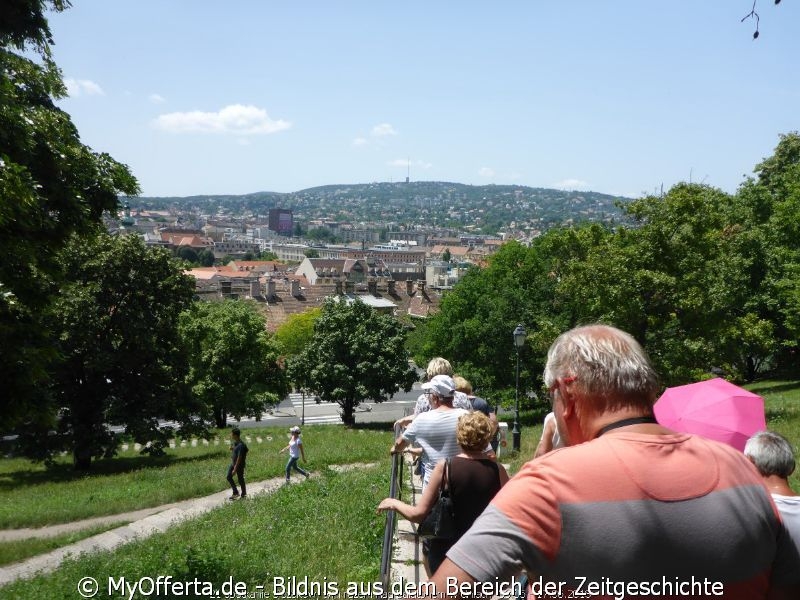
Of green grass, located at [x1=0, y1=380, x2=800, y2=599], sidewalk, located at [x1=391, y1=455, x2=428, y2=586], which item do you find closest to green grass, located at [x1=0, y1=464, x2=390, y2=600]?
green grass, located at [x1=0, y1=380, x2=800, y2=599]

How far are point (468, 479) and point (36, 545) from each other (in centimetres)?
1142

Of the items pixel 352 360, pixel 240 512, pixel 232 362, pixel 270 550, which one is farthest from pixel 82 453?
pixel 270 550

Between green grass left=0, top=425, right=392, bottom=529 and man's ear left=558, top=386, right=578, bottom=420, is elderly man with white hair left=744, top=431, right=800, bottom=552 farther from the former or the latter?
green grass left=0, top=425, right=392, bottom=529

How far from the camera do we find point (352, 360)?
38.6 m

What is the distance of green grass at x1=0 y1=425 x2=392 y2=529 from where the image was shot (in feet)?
53.1

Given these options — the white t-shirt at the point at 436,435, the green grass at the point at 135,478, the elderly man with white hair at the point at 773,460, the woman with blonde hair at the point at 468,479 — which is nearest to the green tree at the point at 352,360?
the green grass at the point at 135,478

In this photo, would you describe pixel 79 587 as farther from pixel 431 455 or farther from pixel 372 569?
pixel 431 455

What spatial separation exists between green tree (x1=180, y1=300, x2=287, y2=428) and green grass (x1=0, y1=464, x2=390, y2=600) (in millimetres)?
26622

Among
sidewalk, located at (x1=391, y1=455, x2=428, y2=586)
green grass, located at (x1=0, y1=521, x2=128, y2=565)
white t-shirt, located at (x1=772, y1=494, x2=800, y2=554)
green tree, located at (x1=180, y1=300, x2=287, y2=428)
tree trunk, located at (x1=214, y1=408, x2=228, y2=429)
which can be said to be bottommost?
tree trunk, located at (x1=214, y1=408, x2=228, y2=429)

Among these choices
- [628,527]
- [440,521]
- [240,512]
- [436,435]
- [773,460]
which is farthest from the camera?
[240,512]

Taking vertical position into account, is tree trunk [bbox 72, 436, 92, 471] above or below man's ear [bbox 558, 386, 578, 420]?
below

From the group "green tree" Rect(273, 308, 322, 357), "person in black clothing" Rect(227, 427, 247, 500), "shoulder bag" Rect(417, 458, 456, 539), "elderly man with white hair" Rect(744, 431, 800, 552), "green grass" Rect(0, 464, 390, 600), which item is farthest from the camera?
"green tree" Rect(273, 308, 322, 357)

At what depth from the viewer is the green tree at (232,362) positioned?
38.3 metres

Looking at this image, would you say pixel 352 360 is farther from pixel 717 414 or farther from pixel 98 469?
pixel 717 414
